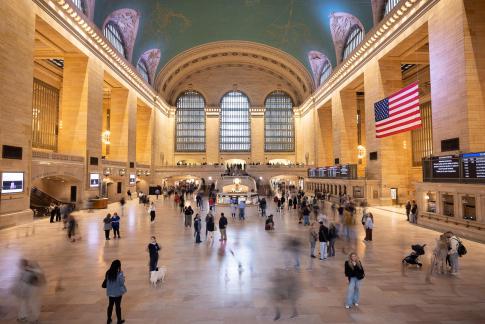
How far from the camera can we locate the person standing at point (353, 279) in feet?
16.3

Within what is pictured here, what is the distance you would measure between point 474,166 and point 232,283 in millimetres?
10014

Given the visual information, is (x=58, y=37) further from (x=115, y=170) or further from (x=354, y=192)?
(x=354, y=192)

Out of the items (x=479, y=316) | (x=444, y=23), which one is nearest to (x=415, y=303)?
(x=479, y=316)

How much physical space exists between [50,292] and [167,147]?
39294 mm

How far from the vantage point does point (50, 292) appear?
564 cm

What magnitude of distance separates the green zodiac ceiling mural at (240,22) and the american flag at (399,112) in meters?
7.92

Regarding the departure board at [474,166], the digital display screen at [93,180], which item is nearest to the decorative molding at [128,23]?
the digital display screen at [93,180]

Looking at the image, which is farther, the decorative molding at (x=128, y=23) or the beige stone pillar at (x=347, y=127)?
the beige stone pillar at (x=347, y=127)

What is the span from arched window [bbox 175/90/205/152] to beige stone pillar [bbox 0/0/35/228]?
104ft

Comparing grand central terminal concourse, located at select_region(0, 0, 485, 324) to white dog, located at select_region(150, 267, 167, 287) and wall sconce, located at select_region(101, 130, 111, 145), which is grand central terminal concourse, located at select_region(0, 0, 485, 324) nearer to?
white dog, located at select_region(150, 267, 167, 287)

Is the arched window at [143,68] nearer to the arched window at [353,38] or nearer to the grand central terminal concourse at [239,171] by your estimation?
the grand central terminal concourse at [239,171]

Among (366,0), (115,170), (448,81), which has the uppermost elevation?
(366,0)

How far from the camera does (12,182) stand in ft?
42.6

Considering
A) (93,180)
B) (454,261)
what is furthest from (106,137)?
(454,261)
